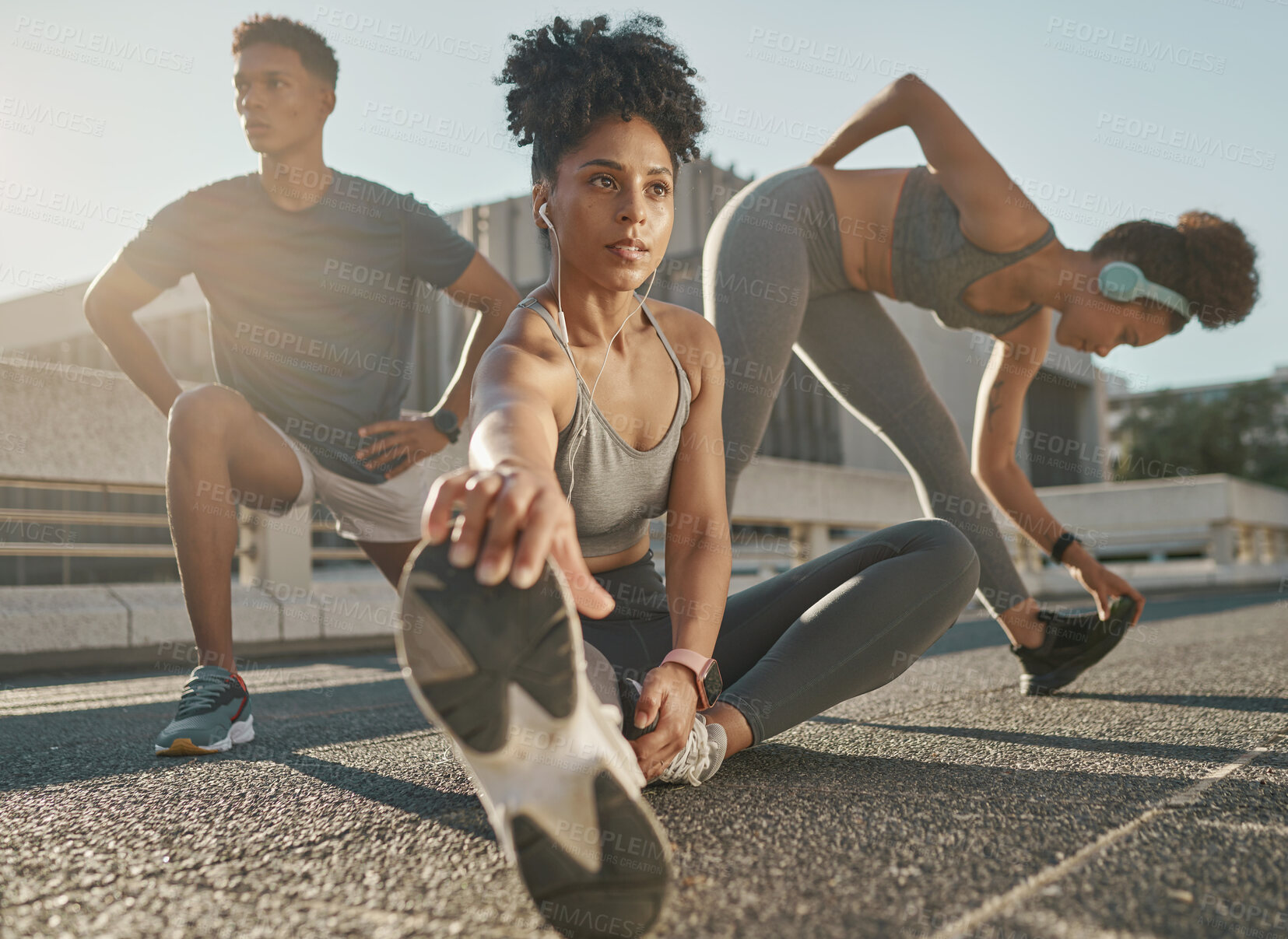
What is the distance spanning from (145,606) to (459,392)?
2969mm

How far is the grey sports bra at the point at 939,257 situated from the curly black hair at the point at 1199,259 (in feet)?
0.63

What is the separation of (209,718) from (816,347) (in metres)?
1.86

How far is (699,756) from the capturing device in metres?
1.47

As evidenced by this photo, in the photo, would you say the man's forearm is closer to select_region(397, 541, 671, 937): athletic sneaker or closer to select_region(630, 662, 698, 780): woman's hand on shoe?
select_region(630, 662, 698, 780): woman's hand on shoe

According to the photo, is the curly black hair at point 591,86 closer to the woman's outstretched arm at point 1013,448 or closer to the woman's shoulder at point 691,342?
the woman's shoulder at point 691,342

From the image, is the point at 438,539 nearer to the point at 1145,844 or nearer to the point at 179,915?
the point at 179,915

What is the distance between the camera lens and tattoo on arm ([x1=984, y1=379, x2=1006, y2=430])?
2842 mm

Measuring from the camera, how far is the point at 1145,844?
1173 mm

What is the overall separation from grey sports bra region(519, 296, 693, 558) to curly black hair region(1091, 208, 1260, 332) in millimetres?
1424

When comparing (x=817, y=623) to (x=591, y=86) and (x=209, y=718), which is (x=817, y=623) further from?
(x=209, y=718)

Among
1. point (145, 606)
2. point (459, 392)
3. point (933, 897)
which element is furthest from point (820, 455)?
point (933, 897)

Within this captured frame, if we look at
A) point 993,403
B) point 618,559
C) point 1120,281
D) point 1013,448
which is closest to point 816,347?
point 993,403

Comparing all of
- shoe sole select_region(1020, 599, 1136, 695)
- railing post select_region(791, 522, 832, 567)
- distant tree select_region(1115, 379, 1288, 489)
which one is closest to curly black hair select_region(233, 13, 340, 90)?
shoe sole select_region(1020, 599, 1136, 695)

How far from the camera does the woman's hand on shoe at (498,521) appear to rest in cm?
84
